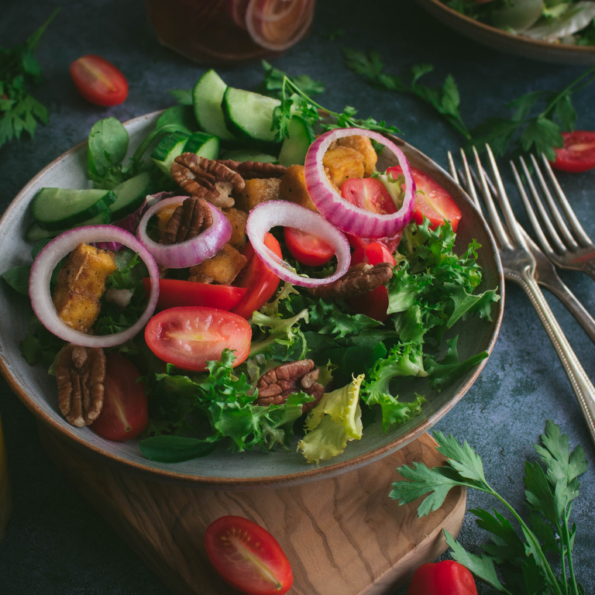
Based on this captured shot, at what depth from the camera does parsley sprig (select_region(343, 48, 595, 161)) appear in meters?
3.26

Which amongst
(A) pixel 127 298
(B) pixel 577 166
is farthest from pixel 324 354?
(B) pixel 577 166

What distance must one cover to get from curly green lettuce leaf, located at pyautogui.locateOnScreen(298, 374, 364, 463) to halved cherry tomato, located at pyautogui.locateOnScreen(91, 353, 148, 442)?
58 cm

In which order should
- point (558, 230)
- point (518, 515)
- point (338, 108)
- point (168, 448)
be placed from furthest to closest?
point (338, 108), point (558, 230), point (518, 515), point (168, 448)

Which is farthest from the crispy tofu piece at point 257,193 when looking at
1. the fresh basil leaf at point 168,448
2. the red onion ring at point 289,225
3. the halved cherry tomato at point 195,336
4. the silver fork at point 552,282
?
the silver fork at point 552,282

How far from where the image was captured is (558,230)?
300cm

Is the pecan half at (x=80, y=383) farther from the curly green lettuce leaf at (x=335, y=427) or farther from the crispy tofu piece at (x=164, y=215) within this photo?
the curly green lettuce leaf at (x=335, y=427)

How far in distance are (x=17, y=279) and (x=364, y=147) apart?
1.48m

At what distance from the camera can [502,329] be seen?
2.79 metres

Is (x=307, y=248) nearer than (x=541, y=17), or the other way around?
(x=307, y=248)

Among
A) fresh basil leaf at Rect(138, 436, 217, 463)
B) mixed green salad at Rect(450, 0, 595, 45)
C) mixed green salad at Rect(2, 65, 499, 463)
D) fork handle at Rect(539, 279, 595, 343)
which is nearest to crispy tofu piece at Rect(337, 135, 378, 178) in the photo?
mixed green salad at Rect(2, 65, 499, 463)

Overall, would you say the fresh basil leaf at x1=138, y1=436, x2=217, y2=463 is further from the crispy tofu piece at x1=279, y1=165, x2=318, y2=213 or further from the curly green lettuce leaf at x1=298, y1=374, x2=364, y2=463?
the crispy tofu piece at x1=279, y1=165, x2=318, y2=213

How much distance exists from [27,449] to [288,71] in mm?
2664

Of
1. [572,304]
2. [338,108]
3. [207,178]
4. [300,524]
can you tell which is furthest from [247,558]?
[338,108]

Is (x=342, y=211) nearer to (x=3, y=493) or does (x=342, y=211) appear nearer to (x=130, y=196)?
(x=130, y=196)
